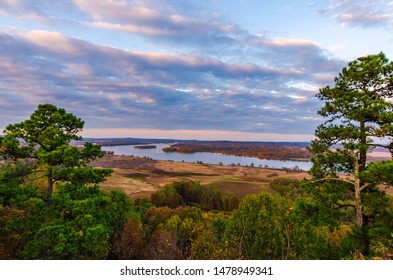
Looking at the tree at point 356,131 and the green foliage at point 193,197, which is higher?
the tree at point 356,131

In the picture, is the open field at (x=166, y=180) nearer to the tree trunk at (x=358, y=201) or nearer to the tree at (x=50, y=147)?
the tree at (x=50, y=147)

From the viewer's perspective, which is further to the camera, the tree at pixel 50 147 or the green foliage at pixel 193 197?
the green foliage at pixel 193 197

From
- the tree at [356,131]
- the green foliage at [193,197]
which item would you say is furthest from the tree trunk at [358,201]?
the green foliage at [193,197]

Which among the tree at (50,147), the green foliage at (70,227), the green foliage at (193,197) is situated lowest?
the green foliage at (193,197)

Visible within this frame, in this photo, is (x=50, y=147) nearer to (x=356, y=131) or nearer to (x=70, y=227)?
(x=70, y=227)

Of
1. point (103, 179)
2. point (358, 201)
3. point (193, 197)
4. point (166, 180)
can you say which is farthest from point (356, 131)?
point (166, 180)

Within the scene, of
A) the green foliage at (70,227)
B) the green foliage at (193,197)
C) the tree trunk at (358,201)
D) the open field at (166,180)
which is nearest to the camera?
the green foliage at (70,227)

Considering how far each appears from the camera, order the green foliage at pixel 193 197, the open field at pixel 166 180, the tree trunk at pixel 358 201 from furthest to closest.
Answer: the open field at pixel 166 180 < the green foliage at pixel 193 197 < the tree trunk at pixel 358 201

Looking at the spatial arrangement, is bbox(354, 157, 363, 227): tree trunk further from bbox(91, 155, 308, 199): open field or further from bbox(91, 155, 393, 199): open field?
bbox(91, 155, 393, 199): open field
